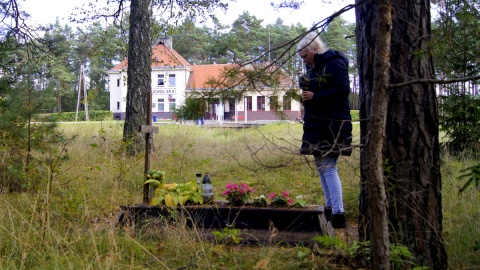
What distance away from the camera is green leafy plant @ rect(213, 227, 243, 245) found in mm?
2941

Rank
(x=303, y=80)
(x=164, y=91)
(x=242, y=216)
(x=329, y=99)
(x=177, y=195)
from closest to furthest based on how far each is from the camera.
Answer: (x=303, y=80) < (x=329, y=99) < (x=242, y=216) < (x=177, y=195) < (x=164, y=91)

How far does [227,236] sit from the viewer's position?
3074 mm

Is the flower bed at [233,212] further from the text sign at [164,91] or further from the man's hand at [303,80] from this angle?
the text sign at [164,91]

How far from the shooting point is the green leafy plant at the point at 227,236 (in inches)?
116

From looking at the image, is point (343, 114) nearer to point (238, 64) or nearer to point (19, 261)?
point (238, 64)

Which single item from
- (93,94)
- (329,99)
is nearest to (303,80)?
(329,99)

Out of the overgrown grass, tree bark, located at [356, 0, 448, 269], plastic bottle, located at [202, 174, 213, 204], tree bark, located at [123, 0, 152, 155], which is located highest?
tree bark, located at [123, 0, 152, 155]

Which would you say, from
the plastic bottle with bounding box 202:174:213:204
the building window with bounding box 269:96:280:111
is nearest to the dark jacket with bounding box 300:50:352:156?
the building window with bounding box 269:96:280:111

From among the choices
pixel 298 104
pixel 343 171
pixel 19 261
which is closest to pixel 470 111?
pixel 343 171

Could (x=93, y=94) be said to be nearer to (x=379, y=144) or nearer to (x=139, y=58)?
(x=139, y=58)

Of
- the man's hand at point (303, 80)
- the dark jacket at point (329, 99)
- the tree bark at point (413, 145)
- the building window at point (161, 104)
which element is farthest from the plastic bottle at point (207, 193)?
the building window at point (161, 104)

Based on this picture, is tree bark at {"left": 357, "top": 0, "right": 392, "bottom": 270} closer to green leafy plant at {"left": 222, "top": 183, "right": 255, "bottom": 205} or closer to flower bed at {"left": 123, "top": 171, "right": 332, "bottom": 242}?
flower bed at {"left": 123, "top": 171, "right": 332, "bottom": 242}

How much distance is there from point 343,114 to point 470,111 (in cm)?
456

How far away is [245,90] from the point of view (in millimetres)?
2910
